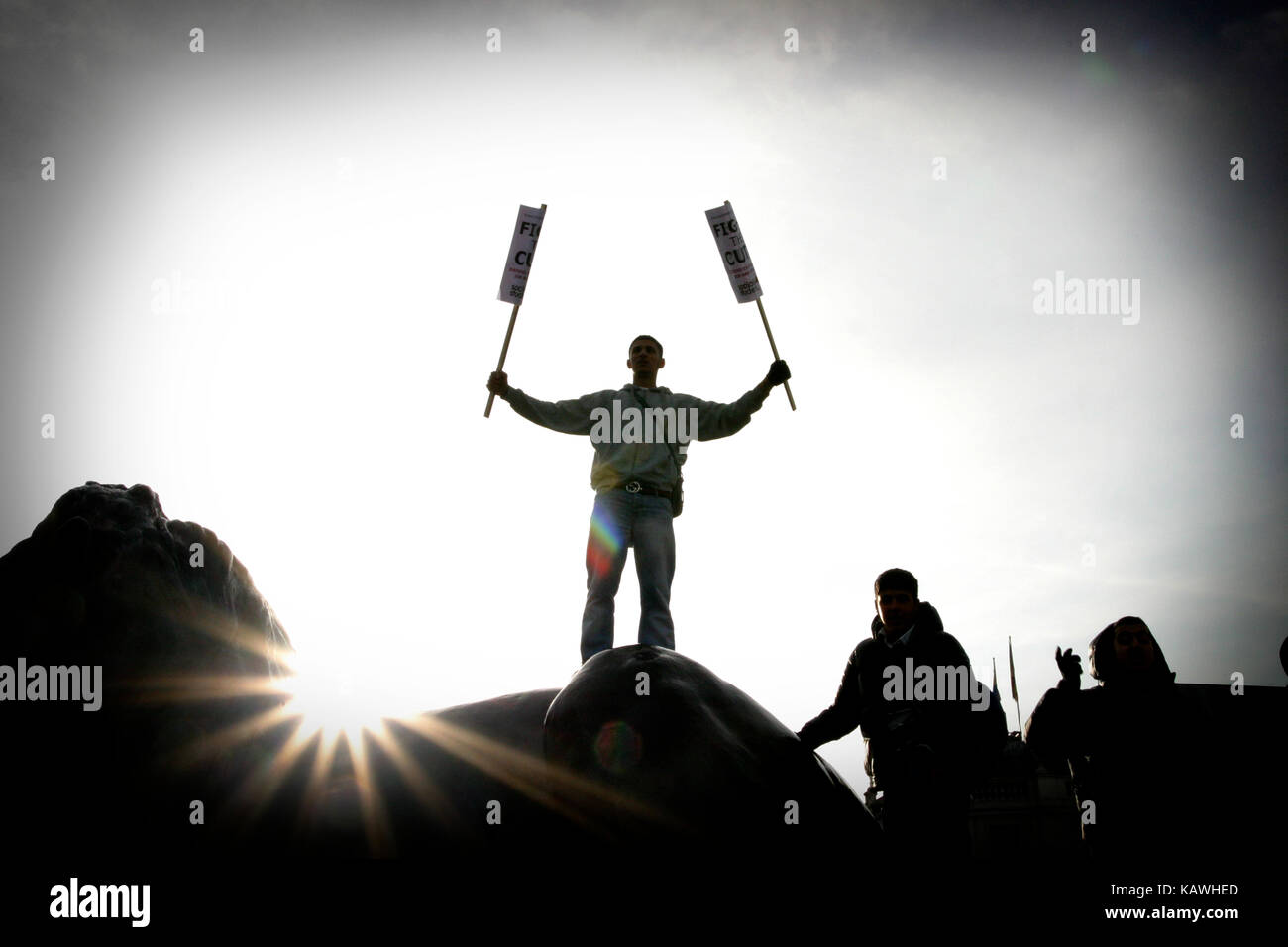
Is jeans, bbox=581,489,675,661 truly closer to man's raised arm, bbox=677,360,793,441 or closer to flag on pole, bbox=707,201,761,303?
man's raised arm, bbox=677,360,793,441

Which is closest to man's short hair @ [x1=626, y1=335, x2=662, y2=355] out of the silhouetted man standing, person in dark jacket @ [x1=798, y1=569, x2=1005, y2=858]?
the silhouetted man standing

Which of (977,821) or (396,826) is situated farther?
(977,821)

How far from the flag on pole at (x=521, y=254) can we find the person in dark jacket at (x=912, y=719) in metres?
4.51

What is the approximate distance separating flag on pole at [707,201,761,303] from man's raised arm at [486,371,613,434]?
1.89m

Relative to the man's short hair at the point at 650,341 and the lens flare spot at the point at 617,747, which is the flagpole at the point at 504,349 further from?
the lens flare spot at the point at 617,747

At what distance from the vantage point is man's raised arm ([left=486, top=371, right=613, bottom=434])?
7266 mm

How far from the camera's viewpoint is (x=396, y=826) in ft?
13.6

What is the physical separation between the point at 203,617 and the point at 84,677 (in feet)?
1.89

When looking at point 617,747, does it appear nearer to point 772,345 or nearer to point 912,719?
point 912,719

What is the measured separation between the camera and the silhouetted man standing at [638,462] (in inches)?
256

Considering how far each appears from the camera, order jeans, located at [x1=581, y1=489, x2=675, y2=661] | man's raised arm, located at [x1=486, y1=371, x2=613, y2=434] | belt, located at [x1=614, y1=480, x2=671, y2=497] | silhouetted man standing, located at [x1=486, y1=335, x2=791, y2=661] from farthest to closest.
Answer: man's raised arm, located at [x1=486, y1=371, x2=613, y2=434], belt, located at [x1=614, y1=480, x2=671, y2=497], silhouetted man standing, located at [x1=486, y1=335, x2=791, y2=661], jeans, located at [x1=581, y1=489, x2=675, y2=661]
